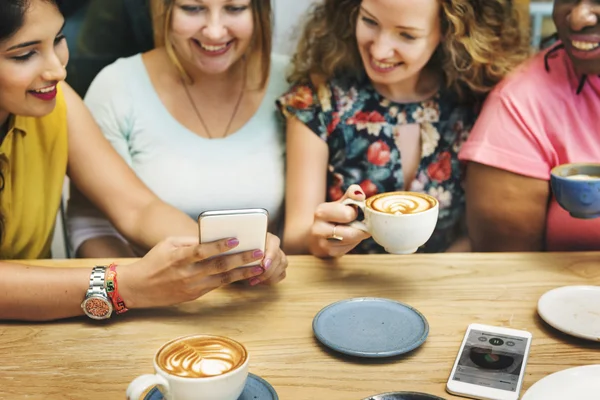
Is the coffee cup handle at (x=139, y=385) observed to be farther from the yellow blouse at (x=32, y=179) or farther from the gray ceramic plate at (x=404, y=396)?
the yellow blouse at (x=32, y=179)

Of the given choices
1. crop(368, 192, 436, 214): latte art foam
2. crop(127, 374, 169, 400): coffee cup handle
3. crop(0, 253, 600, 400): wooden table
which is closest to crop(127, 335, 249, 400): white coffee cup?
crop(127, 374, 169, 400): coffee cup handle

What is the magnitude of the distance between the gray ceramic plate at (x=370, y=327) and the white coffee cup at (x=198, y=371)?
24 centimetres

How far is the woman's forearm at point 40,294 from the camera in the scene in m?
1.34

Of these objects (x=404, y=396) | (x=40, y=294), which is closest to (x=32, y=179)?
(x=40, y=294)

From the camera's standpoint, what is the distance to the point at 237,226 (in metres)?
1.26

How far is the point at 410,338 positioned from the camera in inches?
49.4

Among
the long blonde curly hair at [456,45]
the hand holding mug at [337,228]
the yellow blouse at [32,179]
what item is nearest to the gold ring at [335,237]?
the hand holding mug at [337,228]

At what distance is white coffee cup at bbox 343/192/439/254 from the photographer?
1343mm

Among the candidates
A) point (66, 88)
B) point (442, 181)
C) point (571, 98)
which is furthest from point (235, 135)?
point (571, 98)

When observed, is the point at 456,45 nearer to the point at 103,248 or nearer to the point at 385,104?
the point at 385,104

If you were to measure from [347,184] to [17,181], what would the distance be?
87 centimetres

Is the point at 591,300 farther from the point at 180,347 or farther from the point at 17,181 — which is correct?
the point at 17,181

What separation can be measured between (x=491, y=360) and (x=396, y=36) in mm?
936

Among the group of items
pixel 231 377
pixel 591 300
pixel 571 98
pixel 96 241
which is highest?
pixel 571 98
